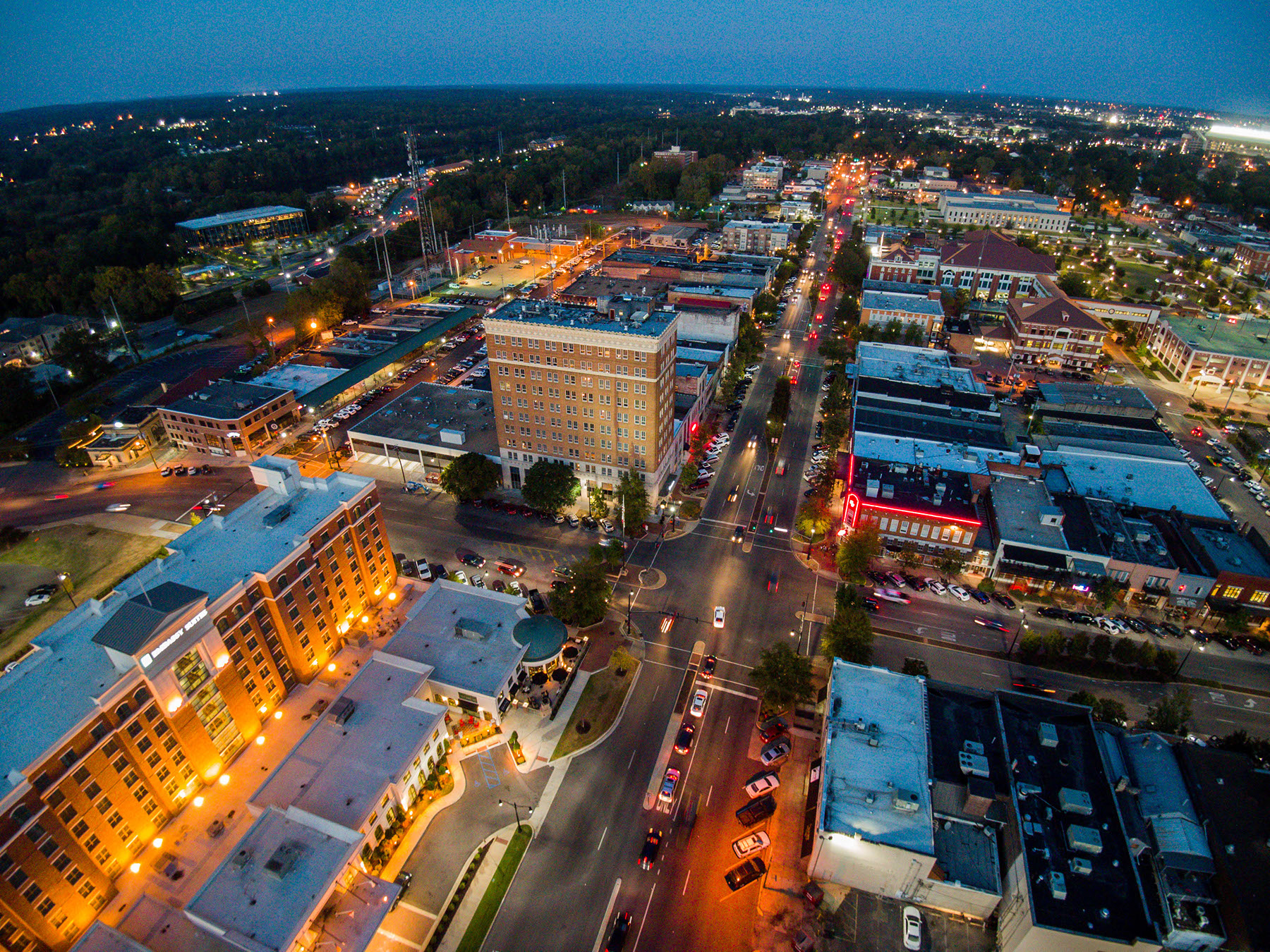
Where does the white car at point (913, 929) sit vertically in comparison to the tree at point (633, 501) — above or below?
below

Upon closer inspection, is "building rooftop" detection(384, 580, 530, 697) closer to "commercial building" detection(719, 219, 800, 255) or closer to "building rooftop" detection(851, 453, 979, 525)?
"building rooftop" detection(851, 453, 979, 525)

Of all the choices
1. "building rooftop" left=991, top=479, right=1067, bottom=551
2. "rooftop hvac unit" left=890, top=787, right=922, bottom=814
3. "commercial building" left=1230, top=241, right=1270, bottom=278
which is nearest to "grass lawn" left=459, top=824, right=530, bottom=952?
"rooftop hvac unit" left=890, top=787, right=922, bottom=814

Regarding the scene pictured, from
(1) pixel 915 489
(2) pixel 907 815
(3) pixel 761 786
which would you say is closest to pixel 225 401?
(3) pixel 761 786

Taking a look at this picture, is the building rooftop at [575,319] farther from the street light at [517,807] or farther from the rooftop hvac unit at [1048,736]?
the rooftop hvac unit at [1048,736]

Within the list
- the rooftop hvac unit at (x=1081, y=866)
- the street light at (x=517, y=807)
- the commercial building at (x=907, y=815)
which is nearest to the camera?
the rooftop hvac unit at (x=1081, y=866)

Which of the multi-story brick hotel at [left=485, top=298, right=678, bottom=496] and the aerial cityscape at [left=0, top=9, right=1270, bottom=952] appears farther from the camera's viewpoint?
the multi-story brick hotel at [left=485, top=298, right=678, bottom=496]

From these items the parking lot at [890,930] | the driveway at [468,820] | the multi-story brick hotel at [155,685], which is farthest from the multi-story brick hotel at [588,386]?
the parking lot at [890,930]

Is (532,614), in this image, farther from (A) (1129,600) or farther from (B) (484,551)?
(A) (1129,600)
